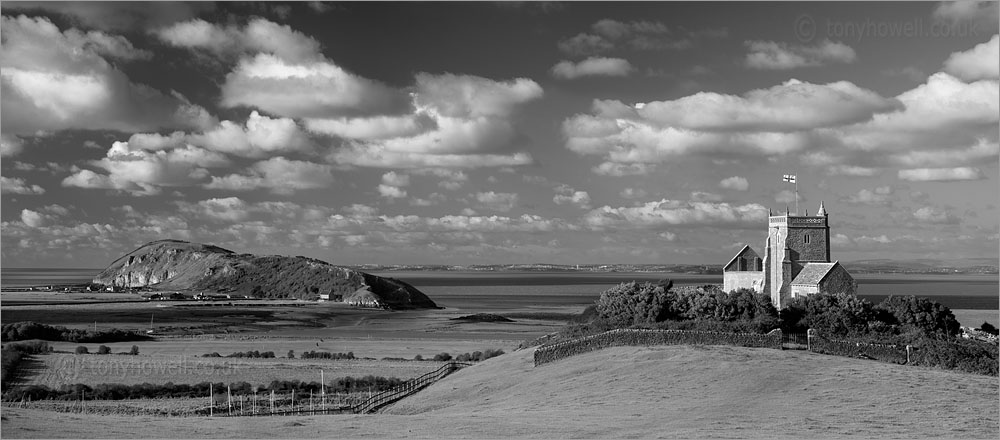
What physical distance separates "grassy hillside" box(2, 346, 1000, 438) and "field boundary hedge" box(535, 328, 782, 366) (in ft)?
3.48

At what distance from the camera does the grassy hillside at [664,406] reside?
27625 millimetres

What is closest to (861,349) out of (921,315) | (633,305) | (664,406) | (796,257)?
(664,406)

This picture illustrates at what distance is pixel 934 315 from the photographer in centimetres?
5788

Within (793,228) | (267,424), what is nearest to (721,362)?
(267,424)

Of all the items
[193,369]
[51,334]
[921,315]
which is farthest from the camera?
[51,334]

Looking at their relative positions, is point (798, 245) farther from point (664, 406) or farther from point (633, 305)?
point (664, 406)

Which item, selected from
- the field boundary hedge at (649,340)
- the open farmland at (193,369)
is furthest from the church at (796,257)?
the open farmland at (193,369)

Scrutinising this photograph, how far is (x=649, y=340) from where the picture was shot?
46.4 meters

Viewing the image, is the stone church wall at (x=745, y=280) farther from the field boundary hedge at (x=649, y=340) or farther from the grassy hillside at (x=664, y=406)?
the grassy hillside at (x=664, y=406)

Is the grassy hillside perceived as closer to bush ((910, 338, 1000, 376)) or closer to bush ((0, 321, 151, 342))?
bush ((910, 338, 1000, 376))

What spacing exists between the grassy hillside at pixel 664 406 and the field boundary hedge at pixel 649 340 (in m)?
1.06

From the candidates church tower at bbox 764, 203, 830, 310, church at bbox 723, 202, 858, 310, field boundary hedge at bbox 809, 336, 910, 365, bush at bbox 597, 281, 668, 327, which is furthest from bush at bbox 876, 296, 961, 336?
field boundary hedge at bbox 809, 336, 910, 365

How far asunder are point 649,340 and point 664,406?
13.7 metres

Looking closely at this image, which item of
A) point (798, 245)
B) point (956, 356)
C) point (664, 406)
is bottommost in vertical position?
point (664, 406)
